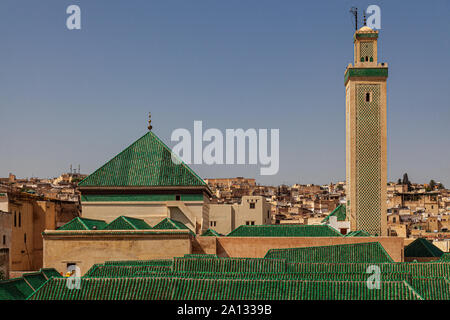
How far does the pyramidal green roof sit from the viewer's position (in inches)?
709

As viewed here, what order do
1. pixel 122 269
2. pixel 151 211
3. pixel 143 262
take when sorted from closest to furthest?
pixel 122 269
pixel 143 262
pixel 151 211

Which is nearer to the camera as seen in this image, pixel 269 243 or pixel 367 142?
pixel 269 243

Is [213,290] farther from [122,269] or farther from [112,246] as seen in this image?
[112,246]

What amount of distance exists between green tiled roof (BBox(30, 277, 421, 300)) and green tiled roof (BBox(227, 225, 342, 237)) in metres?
7.10

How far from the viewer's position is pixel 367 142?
21.4 metres

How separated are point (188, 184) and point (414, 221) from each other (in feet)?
112

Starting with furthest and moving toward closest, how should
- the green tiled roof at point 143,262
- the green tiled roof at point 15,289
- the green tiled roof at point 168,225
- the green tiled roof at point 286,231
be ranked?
the green tiled roof at point 286,231 < the green tiled roof at point 168,225 < the green tiled roof at point 143,262 < the green tiled roof at point 15,289

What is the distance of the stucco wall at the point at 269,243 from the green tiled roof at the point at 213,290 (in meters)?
6.36

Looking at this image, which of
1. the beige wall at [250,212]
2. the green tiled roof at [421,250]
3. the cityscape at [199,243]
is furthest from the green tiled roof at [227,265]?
the beige wall at [250,212]

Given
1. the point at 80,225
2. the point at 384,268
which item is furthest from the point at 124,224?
the point at 384,268

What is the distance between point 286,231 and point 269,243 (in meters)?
1.09

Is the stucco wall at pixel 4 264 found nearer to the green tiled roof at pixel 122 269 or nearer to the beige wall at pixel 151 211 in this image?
the green tiled roof at pixel 122 269

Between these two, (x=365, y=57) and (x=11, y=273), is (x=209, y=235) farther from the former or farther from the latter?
(x=365, y=57)

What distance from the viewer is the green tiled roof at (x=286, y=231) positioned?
706 inches
